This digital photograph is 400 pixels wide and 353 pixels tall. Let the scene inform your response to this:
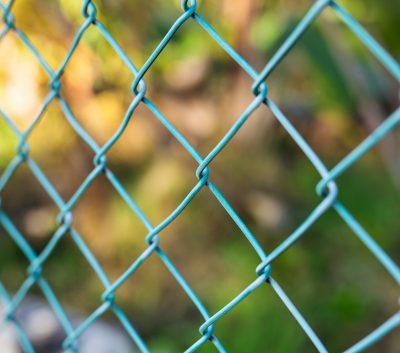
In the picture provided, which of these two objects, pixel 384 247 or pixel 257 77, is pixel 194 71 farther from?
pixel 257 77

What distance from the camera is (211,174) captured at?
2.74m

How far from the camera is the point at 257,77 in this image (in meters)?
0.59

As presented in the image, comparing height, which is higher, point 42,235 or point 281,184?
point 42,235

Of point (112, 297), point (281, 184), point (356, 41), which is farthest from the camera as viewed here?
point (356, 41)

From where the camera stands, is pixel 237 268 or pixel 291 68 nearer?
pixel 237 268

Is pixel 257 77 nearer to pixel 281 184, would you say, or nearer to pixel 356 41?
pixel 281 184

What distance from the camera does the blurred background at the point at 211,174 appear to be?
2.23 m

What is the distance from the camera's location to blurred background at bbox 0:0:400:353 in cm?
223

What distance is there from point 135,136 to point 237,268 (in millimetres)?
1091

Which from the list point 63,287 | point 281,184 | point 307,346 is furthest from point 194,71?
point 307,346

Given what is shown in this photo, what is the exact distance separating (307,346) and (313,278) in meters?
0.55

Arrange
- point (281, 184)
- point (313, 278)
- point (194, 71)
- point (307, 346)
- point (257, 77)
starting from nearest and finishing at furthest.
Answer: point (257, 77)
point (307, 346)
point (313, 278)
point (281, 184)
point (194, 71)

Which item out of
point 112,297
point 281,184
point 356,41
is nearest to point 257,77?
point 112,297

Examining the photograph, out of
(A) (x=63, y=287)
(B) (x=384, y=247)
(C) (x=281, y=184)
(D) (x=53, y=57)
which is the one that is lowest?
(B) (x=384, y=247)
